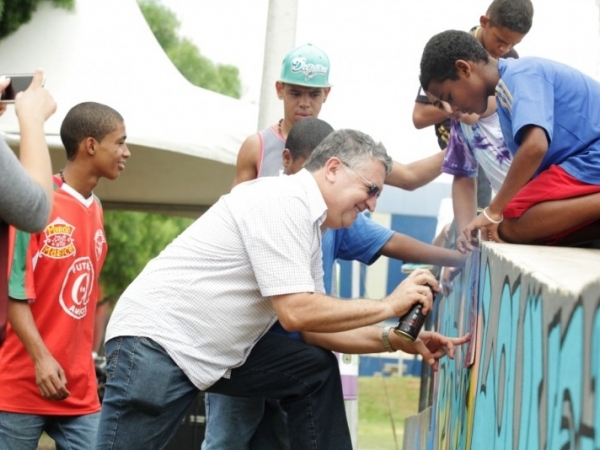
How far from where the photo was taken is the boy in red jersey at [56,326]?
185 inches

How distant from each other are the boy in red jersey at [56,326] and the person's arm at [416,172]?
167cm

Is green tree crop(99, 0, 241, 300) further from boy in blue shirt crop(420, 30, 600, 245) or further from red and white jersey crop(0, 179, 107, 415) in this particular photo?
boy in blue shirt crop(420, 30, 600, 245)

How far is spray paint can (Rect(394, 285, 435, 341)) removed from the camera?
3.92 meters

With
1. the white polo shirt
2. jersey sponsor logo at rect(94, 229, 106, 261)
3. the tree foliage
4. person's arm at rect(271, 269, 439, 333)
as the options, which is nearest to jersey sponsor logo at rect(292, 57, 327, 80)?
jersey sponsor logo at rect(94, 229, 106, 261)

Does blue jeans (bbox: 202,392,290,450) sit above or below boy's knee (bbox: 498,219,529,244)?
below

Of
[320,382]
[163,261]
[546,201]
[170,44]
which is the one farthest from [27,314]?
[170,44]

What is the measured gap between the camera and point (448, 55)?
4.65m

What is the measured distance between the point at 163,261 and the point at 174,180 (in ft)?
19.2

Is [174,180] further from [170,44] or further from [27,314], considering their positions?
[170,44]

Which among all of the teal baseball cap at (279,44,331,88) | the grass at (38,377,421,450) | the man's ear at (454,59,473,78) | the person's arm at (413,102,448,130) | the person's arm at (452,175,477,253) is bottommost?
the grass at (38,377,421,450)

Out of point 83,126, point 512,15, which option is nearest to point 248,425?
point 83,126

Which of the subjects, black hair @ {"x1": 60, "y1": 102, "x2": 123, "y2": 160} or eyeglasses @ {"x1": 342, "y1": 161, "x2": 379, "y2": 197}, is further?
black hair @ {"x1": 60, "y1": 102, "x2": 123, "y2": 160}

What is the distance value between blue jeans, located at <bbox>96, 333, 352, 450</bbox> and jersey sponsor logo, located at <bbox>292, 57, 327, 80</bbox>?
195cm

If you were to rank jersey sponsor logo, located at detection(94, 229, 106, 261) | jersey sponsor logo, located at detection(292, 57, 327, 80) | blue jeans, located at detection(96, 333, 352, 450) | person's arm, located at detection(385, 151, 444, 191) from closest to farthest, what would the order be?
blue jeans, located at detection(96, 333, 352, 450) < jersey sponsor logo, located at detection(94, 229, 106, 261) < jersey sponsor logo, located at detection(292, 57, 327, 80) < person's arm, located at detection(385, 151, 444, 191)
